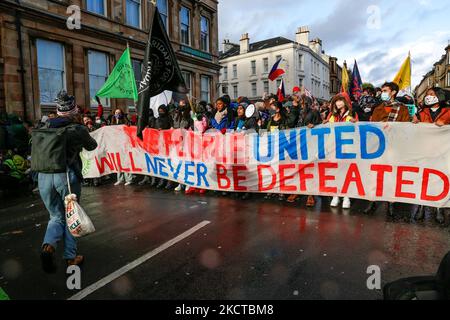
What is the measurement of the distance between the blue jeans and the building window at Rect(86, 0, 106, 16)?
1548cm

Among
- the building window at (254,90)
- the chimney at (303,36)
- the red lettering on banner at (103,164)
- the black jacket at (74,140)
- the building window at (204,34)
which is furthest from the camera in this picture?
the chimney at (303,36)

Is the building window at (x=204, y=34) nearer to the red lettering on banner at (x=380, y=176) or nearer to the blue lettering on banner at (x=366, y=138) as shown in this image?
the blue lettering on banner at (x=366, y=138)

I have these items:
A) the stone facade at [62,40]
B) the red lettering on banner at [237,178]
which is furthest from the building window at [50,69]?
the red lettering on banner at [237,178]

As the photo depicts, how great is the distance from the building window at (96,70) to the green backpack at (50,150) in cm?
1357

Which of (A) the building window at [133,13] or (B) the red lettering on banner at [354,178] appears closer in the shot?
(B) the red lettering on banner at [354,178]

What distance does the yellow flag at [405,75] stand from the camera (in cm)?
1002

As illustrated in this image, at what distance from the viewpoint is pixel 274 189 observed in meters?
6.71

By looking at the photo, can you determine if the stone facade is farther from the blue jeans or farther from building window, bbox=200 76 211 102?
the blue jeans

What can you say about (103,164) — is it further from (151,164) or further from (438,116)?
(438,116)

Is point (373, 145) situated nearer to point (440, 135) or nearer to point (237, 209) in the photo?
point (440, 135)

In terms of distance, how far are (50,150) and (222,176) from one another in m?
3.99

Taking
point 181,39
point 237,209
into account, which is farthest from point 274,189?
point 181,39
